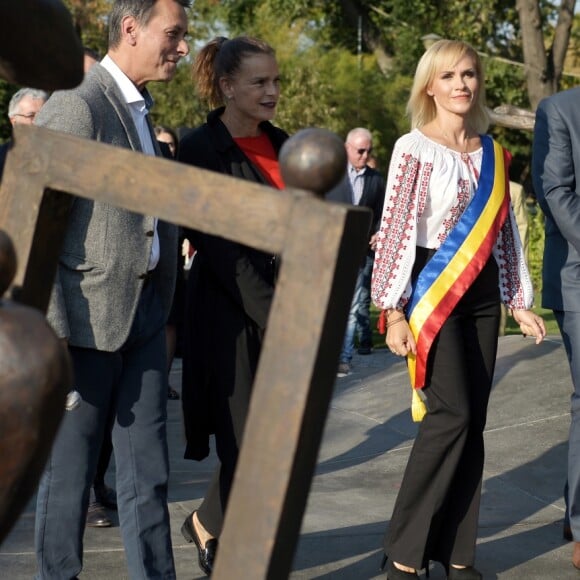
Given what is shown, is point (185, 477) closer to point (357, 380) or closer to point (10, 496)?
point (357, 380)

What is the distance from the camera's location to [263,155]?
4262 millimetres

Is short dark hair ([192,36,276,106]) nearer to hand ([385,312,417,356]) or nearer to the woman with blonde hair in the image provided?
the woman with blonde hair

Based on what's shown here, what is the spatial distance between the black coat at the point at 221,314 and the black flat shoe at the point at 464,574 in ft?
2.93

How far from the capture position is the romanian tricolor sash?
13.6 ft

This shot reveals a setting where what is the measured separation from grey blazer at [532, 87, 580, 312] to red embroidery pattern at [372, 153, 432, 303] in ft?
2.20

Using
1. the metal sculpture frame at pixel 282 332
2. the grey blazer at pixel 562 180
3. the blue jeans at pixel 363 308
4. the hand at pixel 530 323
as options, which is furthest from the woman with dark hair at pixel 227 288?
the blue jeans at pixel 363 308

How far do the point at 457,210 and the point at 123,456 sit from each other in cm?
145

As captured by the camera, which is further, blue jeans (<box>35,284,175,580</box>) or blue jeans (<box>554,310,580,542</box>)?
blue jeans (<box>554,310,580,542</box>)

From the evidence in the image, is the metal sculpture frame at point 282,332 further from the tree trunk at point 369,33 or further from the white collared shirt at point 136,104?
the tree trunk at point 369,33

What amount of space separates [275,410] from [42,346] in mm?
302

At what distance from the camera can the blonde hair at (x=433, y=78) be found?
439 centimetres

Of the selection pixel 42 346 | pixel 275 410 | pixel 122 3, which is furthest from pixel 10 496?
pixel 122 3

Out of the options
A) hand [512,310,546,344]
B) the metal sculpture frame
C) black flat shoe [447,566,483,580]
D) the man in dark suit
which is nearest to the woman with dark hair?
black flat shoe [447,566,483,580]

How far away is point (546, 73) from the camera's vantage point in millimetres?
20359
